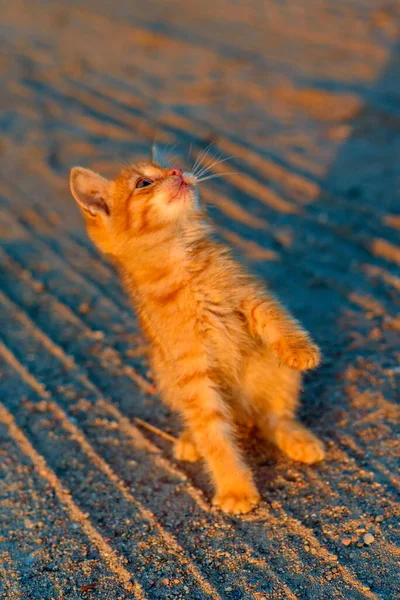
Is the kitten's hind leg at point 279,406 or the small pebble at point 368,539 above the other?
the kitten's hind leg at point 279,406

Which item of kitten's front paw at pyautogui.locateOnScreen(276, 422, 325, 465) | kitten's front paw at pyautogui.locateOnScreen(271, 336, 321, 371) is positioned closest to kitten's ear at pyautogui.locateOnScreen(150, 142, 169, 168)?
kitten's front paw at pyautogui.locateOnScreen(271, 336, 321, 371)

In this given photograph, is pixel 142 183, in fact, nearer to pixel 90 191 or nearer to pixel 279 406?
pixel 90 191

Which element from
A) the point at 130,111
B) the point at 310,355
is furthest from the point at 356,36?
the point at 310,355

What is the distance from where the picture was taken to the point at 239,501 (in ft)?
14.1

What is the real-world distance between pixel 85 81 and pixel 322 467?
→ 23.4 feet

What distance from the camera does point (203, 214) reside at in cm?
→ 493

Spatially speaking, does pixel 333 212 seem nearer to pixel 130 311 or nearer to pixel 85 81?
pixel 130 311

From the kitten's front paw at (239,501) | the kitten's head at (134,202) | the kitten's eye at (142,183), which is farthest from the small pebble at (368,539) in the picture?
the kitten's eye at (142,183)

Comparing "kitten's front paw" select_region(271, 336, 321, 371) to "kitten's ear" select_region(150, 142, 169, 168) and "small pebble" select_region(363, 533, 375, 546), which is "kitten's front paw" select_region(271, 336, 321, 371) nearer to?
"small pebble" select_region(363, 533, 375, 546)

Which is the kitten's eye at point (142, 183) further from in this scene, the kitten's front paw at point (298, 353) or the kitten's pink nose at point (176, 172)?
the kitten's front paw at point (298, 353)

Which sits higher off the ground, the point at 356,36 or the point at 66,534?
the point at 356,36

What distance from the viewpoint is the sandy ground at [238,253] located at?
404 centimetres

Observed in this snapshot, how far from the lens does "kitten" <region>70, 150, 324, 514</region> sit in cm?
441

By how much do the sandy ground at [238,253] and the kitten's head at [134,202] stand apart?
1.27m
